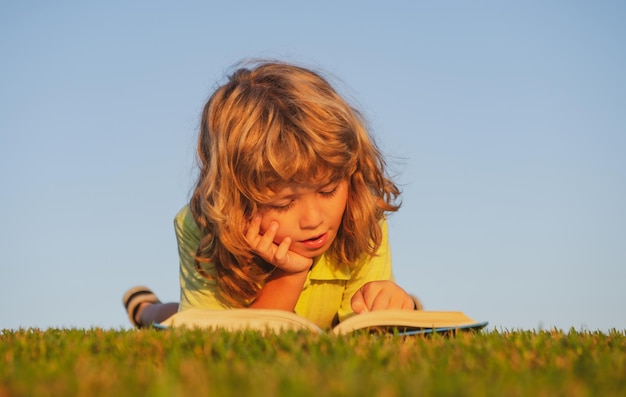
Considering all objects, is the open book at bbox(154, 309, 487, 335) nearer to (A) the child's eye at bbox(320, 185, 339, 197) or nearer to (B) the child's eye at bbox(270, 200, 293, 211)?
(B) the child's eye at bbox(270, 200, 293, 211)

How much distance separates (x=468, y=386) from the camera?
1936mm

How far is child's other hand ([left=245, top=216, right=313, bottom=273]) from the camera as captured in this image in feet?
17.3

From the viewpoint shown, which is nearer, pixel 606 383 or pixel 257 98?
pixel 606 383

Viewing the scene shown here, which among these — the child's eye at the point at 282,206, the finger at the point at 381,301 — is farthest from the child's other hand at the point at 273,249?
the finger at the point at 381,301

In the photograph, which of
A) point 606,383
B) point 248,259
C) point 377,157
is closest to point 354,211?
point 377,157

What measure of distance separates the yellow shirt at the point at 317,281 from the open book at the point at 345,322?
1853mm

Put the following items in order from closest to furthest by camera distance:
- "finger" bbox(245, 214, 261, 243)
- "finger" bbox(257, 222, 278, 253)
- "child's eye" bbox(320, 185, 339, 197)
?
"child's eye" bbox(320, 185, 339, 197)
"finger" bbox(257, 222, 278, 253)
"finger" bbox(245, 214, 261, 243)

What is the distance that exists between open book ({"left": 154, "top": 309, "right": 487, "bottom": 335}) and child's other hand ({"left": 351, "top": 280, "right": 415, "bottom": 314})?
0.93 m

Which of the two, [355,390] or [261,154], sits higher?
[261,154]

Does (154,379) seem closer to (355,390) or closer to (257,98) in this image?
(355,390)

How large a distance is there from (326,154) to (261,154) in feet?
1.56

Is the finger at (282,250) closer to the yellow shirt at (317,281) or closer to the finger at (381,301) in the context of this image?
the finger at (381,301)

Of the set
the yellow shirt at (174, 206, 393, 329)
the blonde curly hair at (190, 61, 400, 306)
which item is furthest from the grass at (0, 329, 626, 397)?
the yellow shirt at (174, 206, 393, 329)

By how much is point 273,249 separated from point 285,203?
46 cm
